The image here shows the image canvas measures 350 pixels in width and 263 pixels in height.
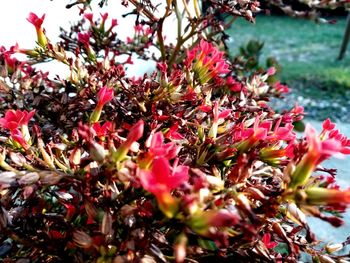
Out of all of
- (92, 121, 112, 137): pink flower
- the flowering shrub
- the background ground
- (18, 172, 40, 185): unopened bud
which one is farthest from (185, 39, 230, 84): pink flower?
the background ground

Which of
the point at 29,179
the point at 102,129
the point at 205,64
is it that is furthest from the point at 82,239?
the point at 205,64

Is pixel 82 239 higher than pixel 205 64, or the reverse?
pixel 205 64

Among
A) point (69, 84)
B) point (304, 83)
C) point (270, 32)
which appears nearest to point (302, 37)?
point (270, 32)

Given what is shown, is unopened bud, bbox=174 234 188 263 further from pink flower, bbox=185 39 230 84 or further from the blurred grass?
the blurred grass

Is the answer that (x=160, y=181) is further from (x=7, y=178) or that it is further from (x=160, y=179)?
(x=7, y=178)

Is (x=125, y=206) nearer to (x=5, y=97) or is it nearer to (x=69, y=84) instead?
(x=69, y=84)

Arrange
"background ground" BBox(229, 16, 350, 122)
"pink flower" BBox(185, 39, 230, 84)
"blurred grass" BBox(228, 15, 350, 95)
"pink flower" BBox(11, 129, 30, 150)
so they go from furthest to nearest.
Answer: "blurred grass" BBox(228, 15, 350, 95) → "background ground" BBox(229, 16, 350, 122) → "pink flower" BBox(185, 39, 230, 84) → "pink flower" BBox(11, 129, 30, 150)

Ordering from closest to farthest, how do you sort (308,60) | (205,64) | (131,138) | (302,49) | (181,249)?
(181,249) → (131,138) → (205,64) → (308,60) → (302,49)
